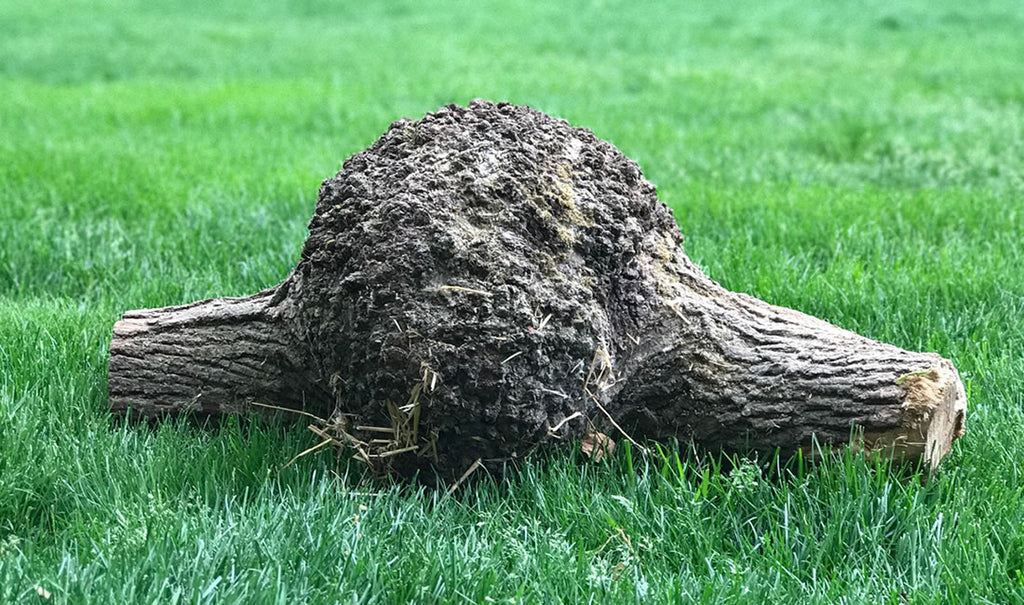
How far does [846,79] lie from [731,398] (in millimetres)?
9058

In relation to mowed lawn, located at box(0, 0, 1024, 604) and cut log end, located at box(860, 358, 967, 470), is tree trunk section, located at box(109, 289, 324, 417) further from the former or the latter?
cut log end, located at box(860, 358, 967, 470)

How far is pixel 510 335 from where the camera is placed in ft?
9.17

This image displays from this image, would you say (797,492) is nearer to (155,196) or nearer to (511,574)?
(511,574)

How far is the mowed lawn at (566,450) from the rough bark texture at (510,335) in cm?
14

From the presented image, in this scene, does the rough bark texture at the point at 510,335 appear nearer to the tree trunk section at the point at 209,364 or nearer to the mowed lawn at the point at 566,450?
the tree trunk section at the point at 209,364

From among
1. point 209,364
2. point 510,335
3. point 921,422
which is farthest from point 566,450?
point 209,364

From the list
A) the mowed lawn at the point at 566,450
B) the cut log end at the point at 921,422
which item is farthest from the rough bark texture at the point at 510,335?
the mowed lawn at the point at 566,450

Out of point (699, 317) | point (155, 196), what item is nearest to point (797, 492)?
point (699, 317)

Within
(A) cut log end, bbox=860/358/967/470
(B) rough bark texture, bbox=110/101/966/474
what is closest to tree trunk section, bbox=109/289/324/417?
(B) rough bark texture, bbox=110/101/966/474

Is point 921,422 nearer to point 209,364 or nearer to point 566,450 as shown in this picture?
point 566,450

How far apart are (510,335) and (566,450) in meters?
0.43

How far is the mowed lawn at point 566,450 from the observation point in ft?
8.04

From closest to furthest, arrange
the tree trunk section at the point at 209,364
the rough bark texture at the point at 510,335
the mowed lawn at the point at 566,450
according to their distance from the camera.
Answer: the mowed lawn at the point at 566,450 < the rough bark texture at the point at 510,335 < the tree trunk section at the point at 209,364

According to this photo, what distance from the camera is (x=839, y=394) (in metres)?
2.96
